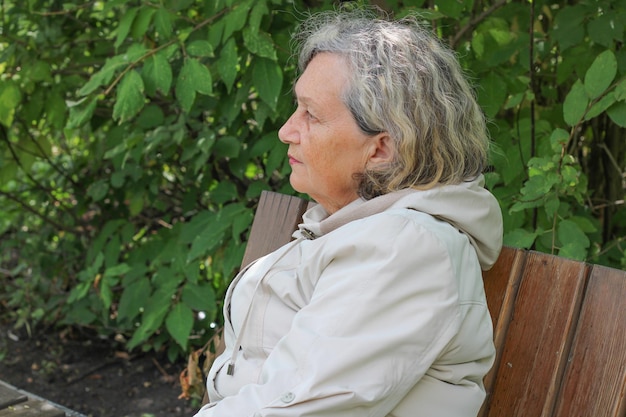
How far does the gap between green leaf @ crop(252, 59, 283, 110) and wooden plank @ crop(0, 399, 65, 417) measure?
1175mm

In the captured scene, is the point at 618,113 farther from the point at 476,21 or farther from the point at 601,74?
the point at 476,21

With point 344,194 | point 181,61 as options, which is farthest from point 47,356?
point 344,194

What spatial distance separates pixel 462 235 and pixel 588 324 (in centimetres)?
34

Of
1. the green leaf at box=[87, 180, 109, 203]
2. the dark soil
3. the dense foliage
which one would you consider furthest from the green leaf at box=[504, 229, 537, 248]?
the green leaf at box=[87, 180, 109, 203]

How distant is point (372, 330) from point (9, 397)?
1360 millimetres

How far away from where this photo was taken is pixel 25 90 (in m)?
3.73

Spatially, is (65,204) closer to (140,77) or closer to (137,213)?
(137,213)

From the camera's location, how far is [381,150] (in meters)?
1.94

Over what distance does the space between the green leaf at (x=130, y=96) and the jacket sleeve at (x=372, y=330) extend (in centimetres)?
139

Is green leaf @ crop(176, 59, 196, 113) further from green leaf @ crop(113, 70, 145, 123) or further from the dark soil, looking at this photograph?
the dark soil

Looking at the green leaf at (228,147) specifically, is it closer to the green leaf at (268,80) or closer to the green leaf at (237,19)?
the green leaf at (268,80)

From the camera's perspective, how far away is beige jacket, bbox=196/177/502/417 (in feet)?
5.41

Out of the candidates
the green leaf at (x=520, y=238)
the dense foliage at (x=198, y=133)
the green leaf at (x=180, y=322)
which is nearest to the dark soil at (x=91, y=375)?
the dense foliage at (x=198, y=133)

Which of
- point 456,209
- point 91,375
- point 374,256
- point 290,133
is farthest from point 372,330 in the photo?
point 91,375
